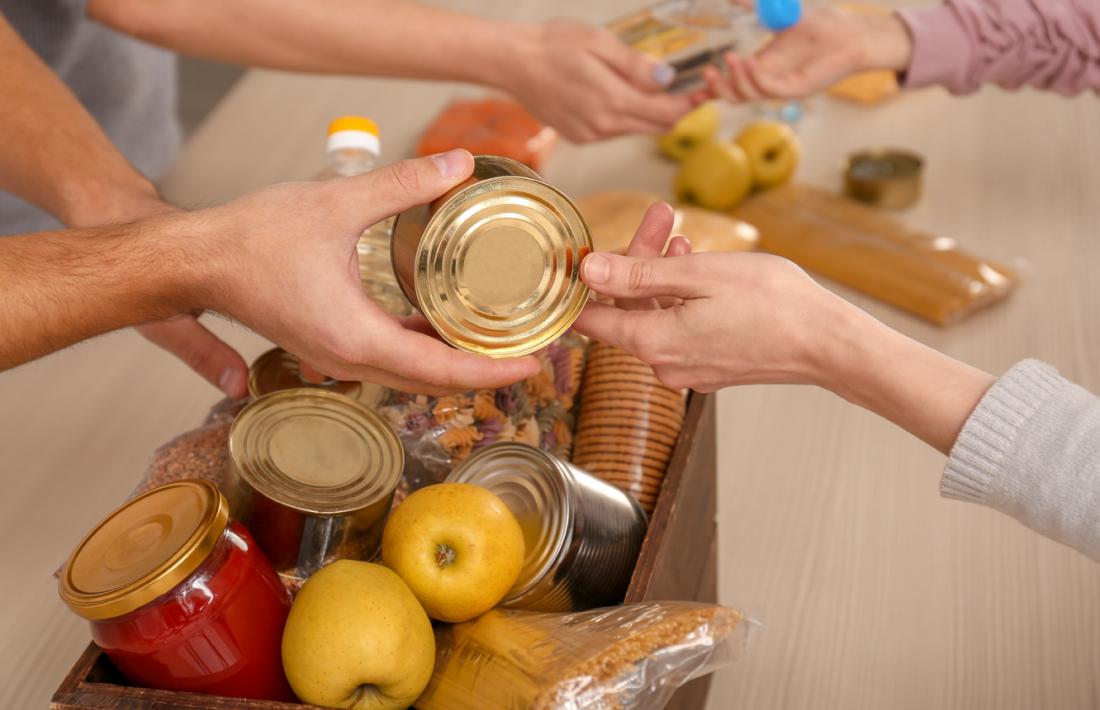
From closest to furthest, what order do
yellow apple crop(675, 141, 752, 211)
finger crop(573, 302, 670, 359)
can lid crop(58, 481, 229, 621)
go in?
1. can lid crop(58, 481, 229, 621)
2. finger crop(573, 302, 670, 359)
3. yellow apple crop(675, 141, 752, 211)

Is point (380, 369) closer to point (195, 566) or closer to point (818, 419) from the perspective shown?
point (195, 566)

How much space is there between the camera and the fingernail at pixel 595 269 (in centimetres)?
87

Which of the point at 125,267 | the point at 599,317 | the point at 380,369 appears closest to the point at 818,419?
the point at 599,317

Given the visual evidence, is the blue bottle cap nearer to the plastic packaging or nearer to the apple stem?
the plastic packaging

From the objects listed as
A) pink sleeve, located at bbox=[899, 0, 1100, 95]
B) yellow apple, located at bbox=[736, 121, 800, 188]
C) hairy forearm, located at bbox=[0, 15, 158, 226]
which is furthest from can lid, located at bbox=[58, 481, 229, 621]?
pink sleeve, located at bbox=[899, 0, 1100, 95]

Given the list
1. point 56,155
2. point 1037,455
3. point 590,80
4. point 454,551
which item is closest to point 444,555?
point 454,551

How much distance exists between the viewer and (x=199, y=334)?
1133 millimetres

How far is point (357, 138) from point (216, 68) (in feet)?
9.03

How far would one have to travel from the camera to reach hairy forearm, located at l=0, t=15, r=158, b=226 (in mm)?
1210

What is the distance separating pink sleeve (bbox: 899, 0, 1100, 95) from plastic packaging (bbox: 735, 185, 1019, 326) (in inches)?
8.9

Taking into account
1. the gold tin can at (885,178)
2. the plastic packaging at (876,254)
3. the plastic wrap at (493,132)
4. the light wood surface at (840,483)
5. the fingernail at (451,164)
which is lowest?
the light wood surface at (840,483)

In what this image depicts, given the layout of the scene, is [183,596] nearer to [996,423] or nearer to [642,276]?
[642,276]

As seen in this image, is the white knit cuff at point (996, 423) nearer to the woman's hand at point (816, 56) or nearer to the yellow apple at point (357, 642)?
the yellow apple at point (357, 642)

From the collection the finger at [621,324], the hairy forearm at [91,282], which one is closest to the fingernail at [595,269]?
the finger at [621,324]
